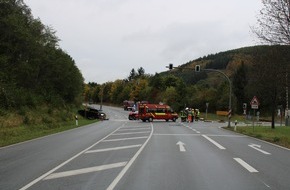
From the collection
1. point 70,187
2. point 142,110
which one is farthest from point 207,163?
point 142,110

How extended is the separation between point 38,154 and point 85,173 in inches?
218

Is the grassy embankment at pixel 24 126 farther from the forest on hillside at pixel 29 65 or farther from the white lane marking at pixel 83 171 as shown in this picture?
A: the white lane marking at pixel 83 171

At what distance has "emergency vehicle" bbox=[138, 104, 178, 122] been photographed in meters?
59.0

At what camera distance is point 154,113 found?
Result: 5975 centimetres

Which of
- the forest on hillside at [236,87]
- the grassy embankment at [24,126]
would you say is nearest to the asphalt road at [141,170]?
the grassy embankment at [24,126]

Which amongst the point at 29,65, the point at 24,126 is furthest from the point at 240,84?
the point at 24,126

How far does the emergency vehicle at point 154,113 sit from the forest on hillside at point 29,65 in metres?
12.5

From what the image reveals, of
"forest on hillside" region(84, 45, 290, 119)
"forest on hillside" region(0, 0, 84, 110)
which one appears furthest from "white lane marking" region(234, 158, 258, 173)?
"forest on hillside" region(0, 0, 84, 110)

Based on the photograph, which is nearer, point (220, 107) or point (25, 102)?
point (25, 102)

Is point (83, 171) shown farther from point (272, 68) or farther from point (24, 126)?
point (24, 126)

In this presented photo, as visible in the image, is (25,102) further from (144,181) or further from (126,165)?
(144,181)

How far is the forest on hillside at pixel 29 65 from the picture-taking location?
4675 centimetres

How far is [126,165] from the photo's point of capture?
12773 mm

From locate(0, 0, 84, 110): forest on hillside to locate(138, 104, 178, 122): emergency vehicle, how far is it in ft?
41.0
